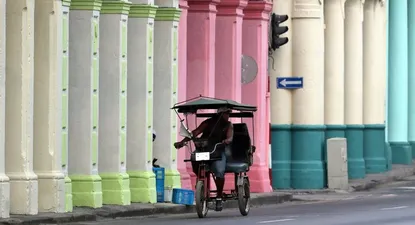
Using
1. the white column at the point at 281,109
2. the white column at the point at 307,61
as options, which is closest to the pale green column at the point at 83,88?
the white column at the point at 281,109

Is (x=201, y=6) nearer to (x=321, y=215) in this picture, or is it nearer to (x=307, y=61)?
(x=307, y=61)

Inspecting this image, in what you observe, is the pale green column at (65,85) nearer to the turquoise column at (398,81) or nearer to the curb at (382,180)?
the curb at (382,180)

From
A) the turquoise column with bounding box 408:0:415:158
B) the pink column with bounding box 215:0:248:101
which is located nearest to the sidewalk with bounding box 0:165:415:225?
the pink column with bounding box 215:0:248:101

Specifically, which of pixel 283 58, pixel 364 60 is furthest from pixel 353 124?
pixel 283 58

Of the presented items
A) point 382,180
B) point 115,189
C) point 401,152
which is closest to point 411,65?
point 401,152

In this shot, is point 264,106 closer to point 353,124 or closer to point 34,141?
point 353,124

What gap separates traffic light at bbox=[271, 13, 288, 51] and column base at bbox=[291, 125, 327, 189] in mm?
2853

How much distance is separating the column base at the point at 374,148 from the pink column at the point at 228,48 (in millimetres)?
11515

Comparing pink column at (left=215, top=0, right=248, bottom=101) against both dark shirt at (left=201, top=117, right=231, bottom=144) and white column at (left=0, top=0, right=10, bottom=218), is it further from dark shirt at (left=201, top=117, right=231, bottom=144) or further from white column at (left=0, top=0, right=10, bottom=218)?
white column at (left=0, top=0, right=10, bottom=218)

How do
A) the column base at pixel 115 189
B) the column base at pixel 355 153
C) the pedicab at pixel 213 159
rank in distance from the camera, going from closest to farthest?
the pedicab at pixel 213 159, the column base at pixel 115 189, the column base at pixel 355 153

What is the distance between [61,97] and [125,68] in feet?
10.9

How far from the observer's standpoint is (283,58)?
45562mm

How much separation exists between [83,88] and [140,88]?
8.66 feet

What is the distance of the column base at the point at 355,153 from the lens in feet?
163
